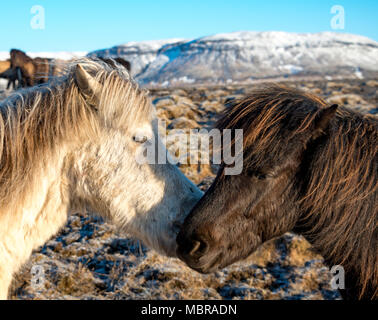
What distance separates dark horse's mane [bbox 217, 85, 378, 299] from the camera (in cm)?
197

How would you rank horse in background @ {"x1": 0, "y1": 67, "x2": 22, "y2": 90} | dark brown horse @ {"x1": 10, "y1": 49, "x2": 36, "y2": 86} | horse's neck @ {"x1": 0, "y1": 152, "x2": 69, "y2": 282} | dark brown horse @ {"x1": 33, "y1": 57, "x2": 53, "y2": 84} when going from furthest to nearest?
dark brown horse @ {"x1": 10, "y1": 49, "x2": 36, "y2": 86}
horse in background @ {"x1": 0, "y1": 67, "x2": 22, "y2": 90}
dark brown horse @ {"x1": 33, "y1": 57, "x2": 53, "y2": 84}
horse's neck @ {"x1": 0, "y1": 152, "x2": 69, "y2": 282}

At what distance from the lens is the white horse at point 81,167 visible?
1817 millimetres

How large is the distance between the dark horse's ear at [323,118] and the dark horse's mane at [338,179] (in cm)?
3

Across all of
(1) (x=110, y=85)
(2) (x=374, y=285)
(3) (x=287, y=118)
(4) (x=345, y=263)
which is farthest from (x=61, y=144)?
→ (2) (x=374, y=285)

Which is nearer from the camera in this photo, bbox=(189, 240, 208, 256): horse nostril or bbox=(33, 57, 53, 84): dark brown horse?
bbox=(189, 240, 208, 256): horse nostril

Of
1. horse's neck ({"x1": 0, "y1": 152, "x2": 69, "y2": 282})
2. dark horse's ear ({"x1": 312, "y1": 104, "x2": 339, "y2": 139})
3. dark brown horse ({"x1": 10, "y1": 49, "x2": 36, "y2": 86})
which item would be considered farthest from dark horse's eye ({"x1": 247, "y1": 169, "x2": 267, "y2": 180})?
dark brown horse ({"x1": 10, "y1": 49, "x2": 36, "y2": 86})

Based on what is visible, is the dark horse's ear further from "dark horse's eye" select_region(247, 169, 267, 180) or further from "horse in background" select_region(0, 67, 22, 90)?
"horse in background" select_region(0, 67, 22, 90)

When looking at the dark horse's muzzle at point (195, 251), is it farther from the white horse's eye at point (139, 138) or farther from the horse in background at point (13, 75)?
the horse in background at point (13, 75)

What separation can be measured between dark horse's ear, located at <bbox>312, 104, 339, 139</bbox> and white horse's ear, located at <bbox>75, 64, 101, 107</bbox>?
1.35 meters

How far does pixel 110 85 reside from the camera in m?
1.97

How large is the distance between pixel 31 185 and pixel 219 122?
51.4 inches

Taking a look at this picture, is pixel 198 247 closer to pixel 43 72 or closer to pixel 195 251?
pixel 195 251

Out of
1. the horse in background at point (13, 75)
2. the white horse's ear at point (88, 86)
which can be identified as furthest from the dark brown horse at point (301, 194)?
the horse in background at point (13, 75)
